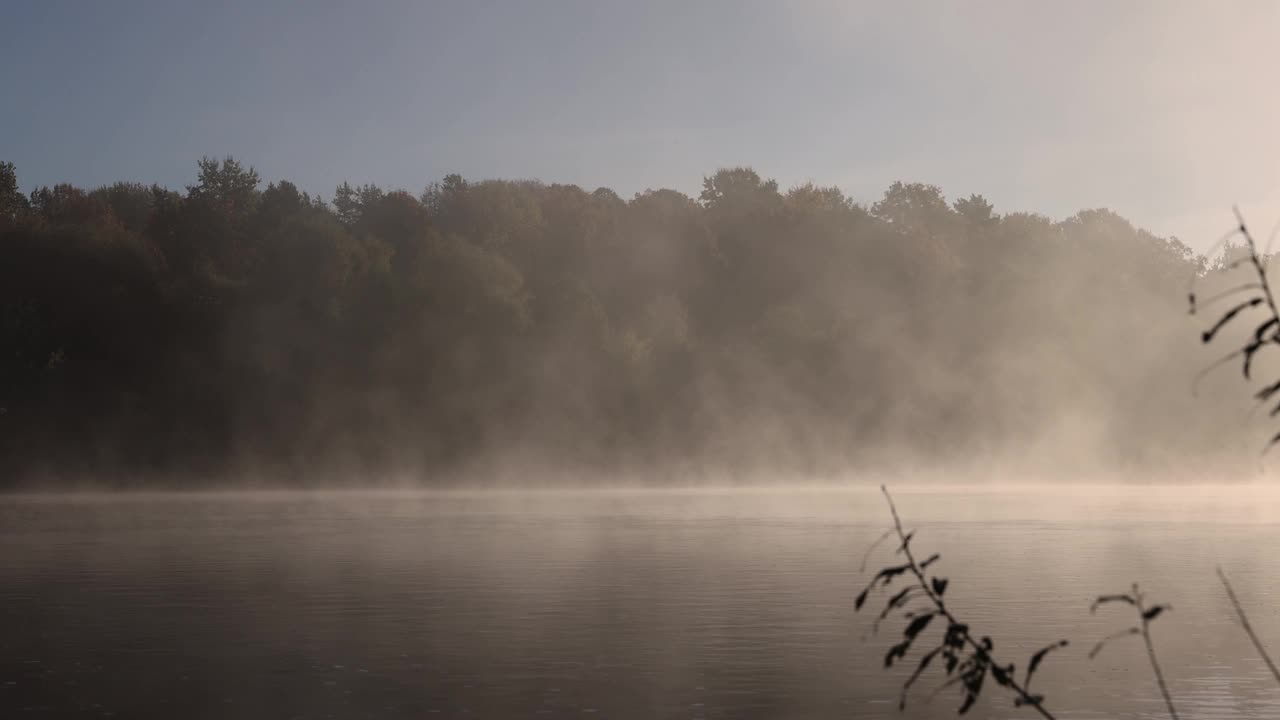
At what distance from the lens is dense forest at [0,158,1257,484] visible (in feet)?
325

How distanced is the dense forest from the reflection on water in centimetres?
4425

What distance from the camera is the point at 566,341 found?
109m

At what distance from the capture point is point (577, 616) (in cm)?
2634

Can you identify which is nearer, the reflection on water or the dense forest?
the reflection on water

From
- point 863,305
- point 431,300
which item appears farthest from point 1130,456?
point 431,300

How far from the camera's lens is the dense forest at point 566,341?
99.2m

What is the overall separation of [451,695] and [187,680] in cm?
354

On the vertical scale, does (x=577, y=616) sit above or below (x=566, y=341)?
below

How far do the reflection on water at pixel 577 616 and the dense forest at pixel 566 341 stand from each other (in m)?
44.3

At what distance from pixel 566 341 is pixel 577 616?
82527 millimetres

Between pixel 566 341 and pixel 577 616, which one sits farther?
pixel 566 341

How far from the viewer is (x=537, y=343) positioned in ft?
356

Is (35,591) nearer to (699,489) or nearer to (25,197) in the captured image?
(699,489)

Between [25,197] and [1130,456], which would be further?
[25,197]
